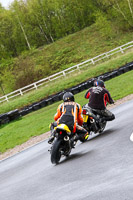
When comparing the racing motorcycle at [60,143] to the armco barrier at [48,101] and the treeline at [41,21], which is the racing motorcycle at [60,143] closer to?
the armco barrier at [48,101]

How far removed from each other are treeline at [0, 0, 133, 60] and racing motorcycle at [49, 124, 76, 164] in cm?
7111

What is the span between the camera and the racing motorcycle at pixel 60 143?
337 inches

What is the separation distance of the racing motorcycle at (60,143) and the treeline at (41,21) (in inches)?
2799

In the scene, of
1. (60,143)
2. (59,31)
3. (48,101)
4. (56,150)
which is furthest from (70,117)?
(59,31)

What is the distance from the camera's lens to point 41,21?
83750mm

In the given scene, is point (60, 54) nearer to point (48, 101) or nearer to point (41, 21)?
point (41, 21)

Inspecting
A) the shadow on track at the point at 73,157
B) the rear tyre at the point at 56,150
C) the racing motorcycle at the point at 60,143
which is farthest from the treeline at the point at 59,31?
the rear tyre at the point at 56,150

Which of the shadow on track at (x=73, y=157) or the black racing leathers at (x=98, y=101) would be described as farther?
the black racing leathers at (x=98, y=101)

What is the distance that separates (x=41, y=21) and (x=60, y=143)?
255 feet

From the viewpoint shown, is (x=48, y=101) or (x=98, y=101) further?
(x=48, y=101)

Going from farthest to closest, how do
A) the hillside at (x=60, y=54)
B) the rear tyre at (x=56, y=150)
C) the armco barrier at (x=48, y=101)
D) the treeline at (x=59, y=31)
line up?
the treeline at (x=59, y=31)
the hillside at (x=60, y=54)
the armco barrier at (x=48, y=101)
the rear tyre at (x=56, y=150)

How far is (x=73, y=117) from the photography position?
30.0 ft

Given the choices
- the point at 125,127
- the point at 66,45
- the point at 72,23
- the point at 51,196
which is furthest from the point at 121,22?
the point at 51,196

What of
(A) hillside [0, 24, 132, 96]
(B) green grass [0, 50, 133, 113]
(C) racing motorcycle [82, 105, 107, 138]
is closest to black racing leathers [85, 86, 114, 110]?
(C) racing motorcycle [82, 105, 107, 138]
